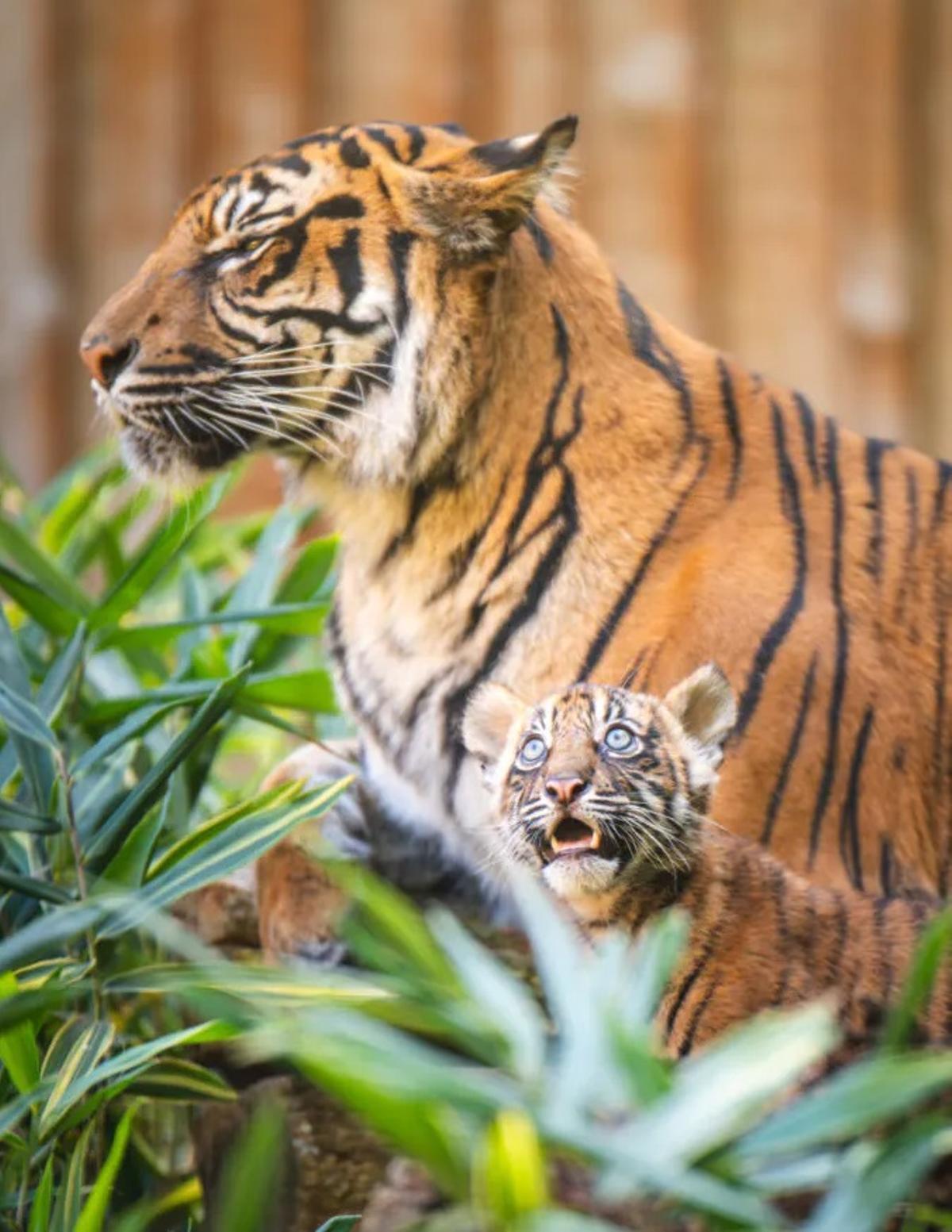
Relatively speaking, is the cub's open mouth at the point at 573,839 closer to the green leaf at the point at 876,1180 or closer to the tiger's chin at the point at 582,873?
the tiger's chin at the point at 582,873

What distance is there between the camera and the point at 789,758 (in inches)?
121

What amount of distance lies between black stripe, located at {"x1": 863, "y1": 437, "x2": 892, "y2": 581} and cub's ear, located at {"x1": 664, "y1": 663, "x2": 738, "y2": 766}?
2.31ft

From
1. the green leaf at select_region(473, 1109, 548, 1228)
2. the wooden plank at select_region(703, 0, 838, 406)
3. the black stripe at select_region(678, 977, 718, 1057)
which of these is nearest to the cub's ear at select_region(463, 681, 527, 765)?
the black stripe at select_region(678, 977, 718, 1057)

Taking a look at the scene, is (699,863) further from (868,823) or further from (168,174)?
(168,174)

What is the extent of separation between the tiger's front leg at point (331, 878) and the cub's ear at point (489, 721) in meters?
Answer: 0.59

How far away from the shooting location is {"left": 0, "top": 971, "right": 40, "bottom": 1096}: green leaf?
9.21 feet

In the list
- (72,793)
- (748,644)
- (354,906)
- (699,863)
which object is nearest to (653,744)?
(699,863)

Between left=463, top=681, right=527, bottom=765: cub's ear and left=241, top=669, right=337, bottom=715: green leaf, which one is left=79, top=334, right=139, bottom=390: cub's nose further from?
left=463, top=681, right=527, bottom=765: cub's ear

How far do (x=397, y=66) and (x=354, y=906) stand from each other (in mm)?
4257

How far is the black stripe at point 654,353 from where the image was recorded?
3494mm

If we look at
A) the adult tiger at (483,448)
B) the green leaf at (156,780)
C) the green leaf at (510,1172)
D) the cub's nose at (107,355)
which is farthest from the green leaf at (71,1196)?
the cub's nose at (107,355)

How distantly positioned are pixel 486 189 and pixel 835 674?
0.96 m

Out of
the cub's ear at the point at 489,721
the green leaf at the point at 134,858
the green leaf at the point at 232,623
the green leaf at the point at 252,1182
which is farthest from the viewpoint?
the green leaf at the point at 232,623

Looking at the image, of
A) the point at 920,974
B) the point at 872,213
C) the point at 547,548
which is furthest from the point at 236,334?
the point at 872,213
